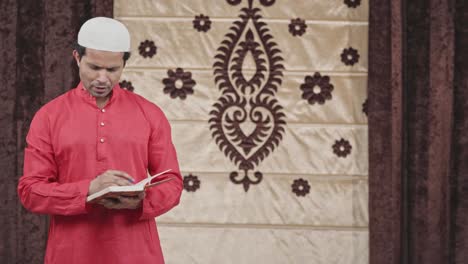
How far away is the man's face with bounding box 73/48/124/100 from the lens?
1549 millimetres

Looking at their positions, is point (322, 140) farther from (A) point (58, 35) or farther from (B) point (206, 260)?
(A) point (58, 35)

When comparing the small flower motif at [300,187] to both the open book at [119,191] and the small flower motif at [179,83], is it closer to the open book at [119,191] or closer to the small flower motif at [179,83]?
the small flower motif at [179,83]

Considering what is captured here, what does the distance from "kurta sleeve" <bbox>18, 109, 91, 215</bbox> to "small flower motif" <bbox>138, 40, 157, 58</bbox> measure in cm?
143

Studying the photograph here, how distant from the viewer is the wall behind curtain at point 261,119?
2.97 meters

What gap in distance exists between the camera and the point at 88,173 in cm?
157

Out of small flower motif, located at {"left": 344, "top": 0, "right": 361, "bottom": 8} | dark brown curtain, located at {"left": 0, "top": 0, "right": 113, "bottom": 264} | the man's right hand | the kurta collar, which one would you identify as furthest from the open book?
small flower motif, located at {"left": 344, "top": 0, "right": 361, "bottom": 8}

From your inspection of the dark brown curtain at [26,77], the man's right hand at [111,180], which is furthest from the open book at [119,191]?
the dark brown curtain at [26,77]

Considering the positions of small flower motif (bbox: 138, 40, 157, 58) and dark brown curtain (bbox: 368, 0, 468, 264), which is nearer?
dark brown curtain (bbox: 368, 0, 468, 264)

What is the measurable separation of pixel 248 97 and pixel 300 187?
17.6 inches

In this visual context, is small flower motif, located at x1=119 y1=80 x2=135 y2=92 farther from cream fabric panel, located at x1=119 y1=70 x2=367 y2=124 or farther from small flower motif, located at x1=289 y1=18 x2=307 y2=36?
small flower motif, located at x1=289 y1=18 x2=307 y2=36

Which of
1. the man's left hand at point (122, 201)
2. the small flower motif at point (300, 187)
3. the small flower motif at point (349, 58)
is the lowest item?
the small flower motif at point (300, 187)

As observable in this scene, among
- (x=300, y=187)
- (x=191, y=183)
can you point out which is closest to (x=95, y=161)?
(x=191, y=183)

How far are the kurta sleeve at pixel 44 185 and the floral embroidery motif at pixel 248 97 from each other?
4.76 ft

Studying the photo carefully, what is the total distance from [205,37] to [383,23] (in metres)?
0.75
